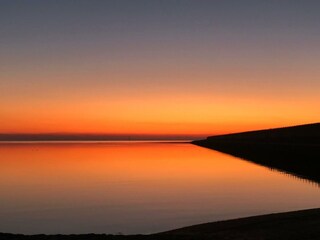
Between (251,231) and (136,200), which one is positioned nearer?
(251,231)

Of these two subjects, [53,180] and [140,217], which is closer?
[140,217]

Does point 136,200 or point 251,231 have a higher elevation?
point 251,231

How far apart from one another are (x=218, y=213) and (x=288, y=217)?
880 centimetres

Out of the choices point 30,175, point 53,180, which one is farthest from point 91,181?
point 30,175

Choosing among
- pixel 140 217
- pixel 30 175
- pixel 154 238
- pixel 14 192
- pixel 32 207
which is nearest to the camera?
pixel 154 238

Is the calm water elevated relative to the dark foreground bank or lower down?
lower down

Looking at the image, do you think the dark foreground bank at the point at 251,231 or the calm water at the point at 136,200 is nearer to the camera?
the dark foreground bank at the point at 251,231

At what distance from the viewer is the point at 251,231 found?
56.1 feet

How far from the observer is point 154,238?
15.4 meters

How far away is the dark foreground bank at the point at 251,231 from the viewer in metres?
15.7

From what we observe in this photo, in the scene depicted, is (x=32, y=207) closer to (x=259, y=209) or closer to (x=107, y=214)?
(x=107, y=214)

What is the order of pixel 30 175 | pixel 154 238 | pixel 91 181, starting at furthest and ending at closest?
pixel 30 175 → pixel 91 181 → pixel 154 238

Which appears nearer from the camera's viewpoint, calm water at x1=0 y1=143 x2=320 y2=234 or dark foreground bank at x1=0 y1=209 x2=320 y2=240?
dark foreground bank at x1=0 y1=209 x2=320 y2=240

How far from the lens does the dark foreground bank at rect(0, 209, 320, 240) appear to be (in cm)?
1575
